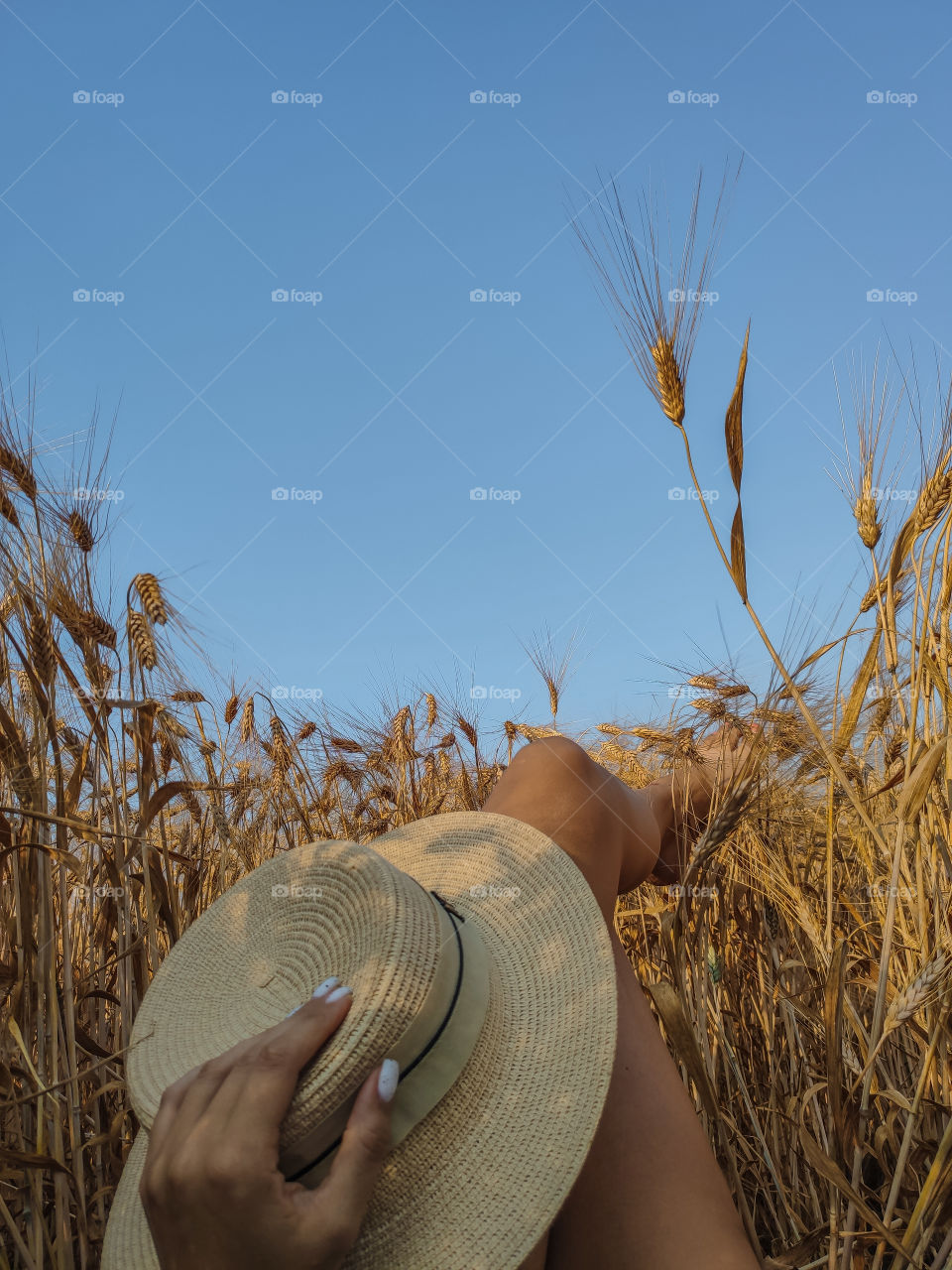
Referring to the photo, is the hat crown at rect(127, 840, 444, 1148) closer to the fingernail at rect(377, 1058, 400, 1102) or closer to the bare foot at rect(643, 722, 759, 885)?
the fingernail at rect(377, 1058, 400, 1102)

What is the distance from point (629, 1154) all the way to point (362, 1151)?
0.48m

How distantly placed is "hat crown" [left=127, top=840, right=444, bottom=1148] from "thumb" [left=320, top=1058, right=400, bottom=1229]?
0.02 metres

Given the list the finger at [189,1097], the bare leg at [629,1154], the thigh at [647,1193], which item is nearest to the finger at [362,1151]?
the finger at [189,1097]

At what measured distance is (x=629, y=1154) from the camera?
1.12 meters

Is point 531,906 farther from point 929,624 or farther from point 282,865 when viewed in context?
point 929,624

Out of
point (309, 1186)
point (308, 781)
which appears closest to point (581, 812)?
point (309, 1186)

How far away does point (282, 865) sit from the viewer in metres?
1.16

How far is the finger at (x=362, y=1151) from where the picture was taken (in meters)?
0.76

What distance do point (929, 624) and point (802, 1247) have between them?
84 centimetres

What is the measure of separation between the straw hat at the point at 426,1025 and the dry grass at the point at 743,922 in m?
0.14

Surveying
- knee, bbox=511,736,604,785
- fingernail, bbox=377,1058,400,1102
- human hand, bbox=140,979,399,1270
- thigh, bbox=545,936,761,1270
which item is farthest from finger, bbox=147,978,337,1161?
knee, bbox=511,736,604,785

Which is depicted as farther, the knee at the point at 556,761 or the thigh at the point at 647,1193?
the knee at the point at 556,761

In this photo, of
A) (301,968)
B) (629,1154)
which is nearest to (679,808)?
(629,1154)

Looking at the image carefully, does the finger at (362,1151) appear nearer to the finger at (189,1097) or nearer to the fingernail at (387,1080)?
the fingernail at (387,1080)
